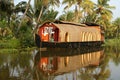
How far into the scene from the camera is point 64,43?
23.8 meters

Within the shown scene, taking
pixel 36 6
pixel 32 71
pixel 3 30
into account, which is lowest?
pixel 32 71

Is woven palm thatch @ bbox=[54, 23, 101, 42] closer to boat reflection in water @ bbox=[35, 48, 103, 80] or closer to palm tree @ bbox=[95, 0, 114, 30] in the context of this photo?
boat reflection in water @ bbox=[35, 48, 103, 80]

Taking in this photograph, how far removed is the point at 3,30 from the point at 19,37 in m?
1.65

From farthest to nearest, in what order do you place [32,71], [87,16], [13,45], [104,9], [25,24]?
[87,16], [104,9], [25,24], [13,45], [32,71]

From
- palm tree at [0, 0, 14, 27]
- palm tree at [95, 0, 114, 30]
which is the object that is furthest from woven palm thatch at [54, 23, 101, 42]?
palm tree at [95, 0, 114, 30]

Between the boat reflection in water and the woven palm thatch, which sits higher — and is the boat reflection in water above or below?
below

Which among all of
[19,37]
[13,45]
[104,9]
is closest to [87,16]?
[104,9]

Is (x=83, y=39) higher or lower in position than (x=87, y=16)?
lower

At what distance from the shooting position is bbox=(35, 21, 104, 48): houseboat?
75.3 feet

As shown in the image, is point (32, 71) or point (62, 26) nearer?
point (32, 71)

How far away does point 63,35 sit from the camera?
24.1 metres

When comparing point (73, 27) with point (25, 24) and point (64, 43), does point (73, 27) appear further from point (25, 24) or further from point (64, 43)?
point (25, 24)

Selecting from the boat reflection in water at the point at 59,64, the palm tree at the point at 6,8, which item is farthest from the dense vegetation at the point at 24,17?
the boat reflection in water at the point at 59,64

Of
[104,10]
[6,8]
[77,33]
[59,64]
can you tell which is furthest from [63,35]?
[104,10]
